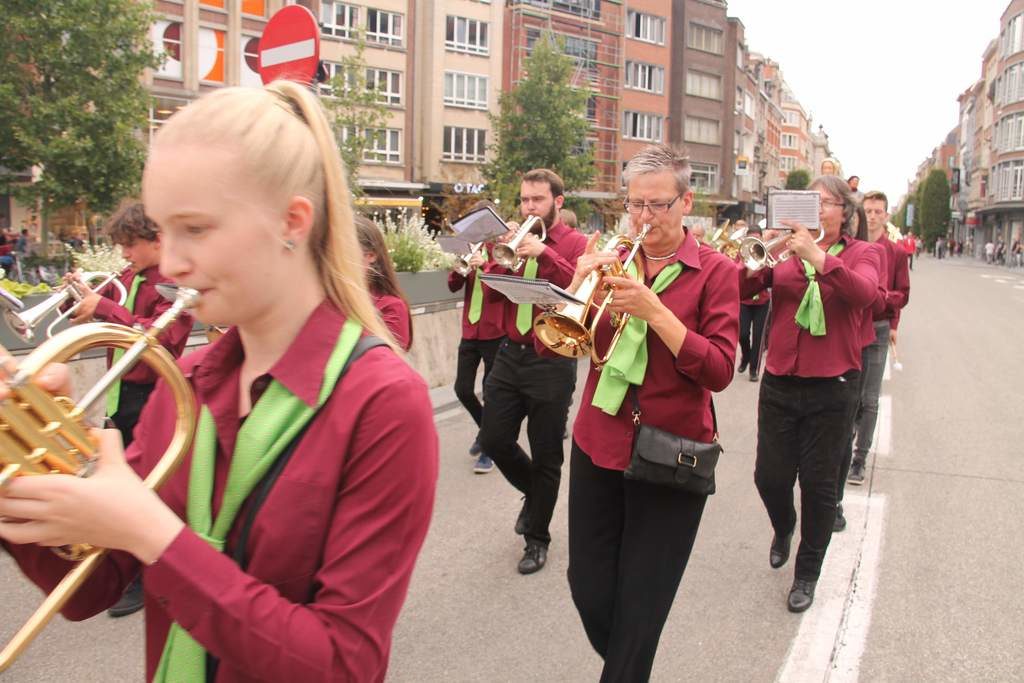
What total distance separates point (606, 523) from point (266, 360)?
1.98m

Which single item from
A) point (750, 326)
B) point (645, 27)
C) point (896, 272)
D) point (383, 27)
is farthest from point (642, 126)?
point (896, 272)

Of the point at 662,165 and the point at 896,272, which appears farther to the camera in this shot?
the point at 896,272

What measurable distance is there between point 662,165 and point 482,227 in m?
2.52

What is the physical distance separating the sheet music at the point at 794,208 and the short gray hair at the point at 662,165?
1.13 m

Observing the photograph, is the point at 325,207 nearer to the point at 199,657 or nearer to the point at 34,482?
the point at 34,482

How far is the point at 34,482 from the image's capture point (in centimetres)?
116

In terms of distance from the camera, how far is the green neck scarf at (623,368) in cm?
314

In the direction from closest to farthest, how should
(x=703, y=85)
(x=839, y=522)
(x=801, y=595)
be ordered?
(x=801, y=595) < (x=839, y=522) < (x=703, y=85)

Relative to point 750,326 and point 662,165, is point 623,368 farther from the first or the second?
A: point 750,326

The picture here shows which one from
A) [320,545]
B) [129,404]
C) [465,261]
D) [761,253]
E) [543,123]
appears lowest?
[129,404]

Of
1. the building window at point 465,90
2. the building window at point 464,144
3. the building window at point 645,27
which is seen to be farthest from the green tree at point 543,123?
the building window at point 645,27

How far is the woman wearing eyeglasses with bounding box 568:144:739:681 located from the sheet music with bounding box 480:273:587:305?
7.2 inches

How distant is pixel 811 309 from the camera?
459 cm

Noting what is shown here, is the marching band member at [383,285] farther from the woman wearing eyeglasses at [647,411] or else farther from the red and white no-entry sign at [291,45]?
the woman wearing eyeglasses at [647,411]
